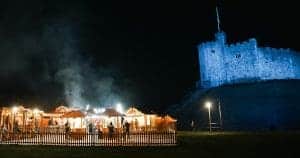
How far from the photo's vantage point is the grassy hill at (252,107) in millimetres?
44300

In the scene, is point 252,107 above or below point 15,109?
above

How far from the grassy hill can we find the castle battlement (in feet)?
16.2

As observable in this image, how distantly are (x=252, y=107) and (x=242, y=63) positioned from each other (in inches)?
707

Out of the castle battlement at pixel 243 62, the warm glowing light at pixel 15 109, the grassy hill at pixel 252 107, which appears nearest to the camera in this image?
the warm glowing light at pixel 15 109

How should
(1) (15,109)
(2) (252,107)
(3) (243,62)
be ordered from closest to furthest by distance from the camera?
(1) (15,109) < (2) (252,107) < (3) (243,62)

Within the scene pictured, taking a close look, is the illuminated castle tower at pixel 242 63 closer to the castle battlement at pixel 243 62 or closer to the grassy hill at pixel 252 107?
the castle battlement at pixel 243 62

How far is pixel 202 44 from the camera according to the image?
235 feet

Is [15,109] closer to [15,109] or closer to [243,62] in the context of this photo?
[15,109]

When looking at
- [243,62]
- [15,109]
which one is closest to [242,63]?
[243,62]

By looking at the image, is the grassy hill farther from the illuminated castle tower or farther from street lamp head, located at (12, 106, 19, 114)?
street lamp head, located at (12, 106, 19, 114)

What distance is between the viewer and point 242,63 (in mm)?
64938

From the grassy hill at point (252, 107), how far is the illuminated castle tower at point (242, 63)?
497 centimetres

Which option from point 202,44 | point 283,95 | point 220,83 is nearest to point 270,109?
point 283,95

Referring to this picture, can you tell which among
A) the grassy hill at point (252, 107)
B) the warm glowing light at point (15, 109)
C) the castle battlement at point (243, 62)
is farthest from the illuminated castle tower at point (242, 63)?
the warm glowing light at point (15, 109)
